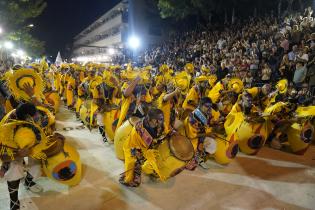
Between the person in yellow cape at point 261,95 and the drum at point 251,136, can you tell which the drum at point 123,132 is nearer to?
the drum at point 251,136

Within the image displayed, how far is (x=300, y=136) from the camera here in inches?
247

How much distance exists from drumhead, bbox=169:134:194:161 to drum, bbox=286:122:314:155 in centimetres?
303

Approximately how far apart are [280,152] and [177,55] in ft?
44.9

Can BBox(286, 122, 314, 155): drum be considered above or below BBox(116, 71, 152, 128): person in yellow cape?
below

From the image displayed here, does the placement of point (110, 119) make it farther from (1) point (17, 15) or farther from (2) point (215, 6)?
(1) point (17, 15)

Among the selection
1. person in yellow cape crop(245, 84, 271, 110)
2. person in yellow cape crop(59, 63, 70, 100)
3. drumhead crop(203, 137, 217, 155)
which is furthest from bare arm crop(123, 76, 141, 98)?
person in yellow cape crop(59, 63, 70, 100)

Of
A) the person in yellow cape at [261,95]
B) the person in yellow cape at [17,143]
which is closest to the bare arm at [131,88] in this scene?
the person in yellow cape at [17,143]

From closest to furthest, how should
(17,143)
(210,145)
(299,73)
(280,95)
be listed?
(17,143) < (210,145) < (280,95) < (299,73)

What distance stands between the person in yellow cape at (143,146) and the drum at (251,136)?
7.71 ft

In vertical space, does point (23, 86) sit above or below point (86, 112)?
above

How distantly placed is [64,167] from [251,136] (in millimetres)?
3730

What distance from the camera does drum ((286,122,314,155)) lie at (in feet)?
20.6

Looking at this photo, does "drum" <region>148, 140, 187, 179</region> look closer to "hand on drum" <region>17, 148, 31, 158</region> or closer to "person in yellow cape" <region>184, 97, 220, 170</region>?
"person in yellow cape" <region>184, 97, 220, 170</region>

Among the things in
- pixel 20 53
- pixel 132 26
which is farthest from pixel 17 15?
pixel 132 26
